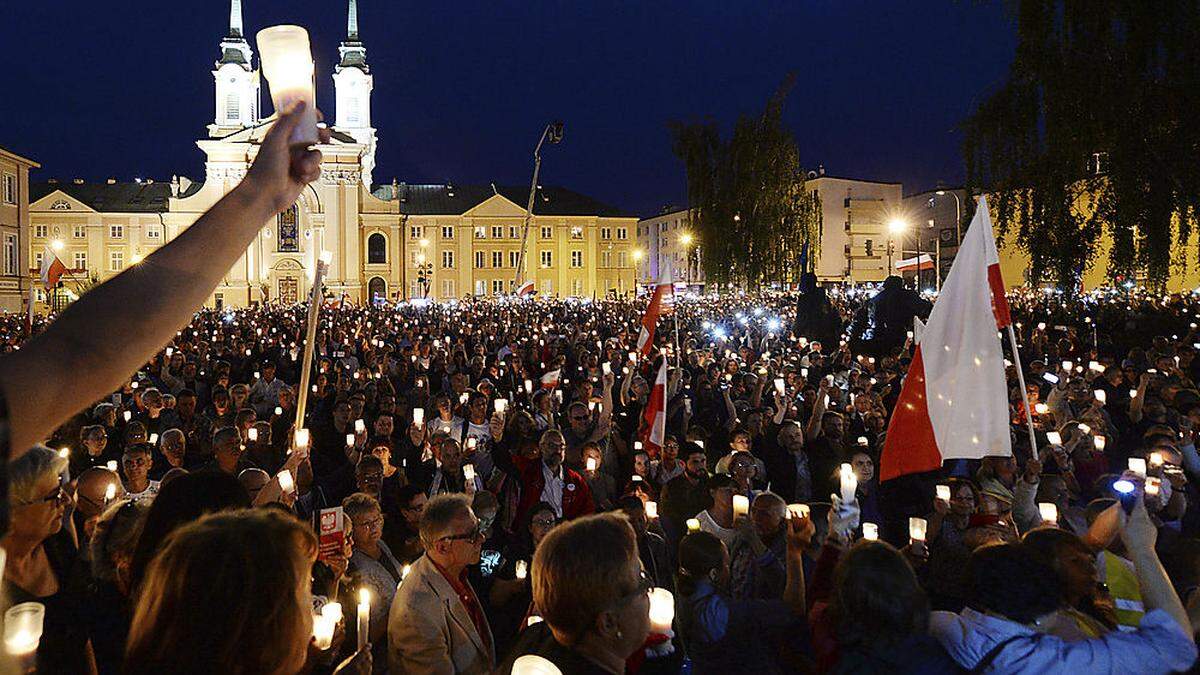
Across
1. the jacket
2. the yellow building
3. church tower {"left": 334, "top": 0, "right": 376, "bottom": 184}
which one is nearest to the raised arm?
the jacket

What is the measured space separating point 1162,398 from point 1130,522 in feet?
26.3

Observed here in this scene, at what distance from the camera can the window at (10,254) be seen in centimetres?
4862

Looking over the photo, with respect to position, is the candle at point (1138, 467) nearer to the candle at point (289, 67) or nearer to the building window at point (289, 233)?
the candle at point (289, 67)

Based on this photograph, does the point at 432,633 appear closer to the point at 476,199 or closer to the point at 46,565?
the point at 46,565

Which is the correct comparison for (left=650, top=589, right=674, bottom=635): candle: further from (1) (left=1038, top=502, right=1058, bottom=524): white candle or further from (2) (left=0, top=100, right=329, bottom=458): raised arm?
(1) (left=1038, top=502, right=1058, bottom=524): white candle

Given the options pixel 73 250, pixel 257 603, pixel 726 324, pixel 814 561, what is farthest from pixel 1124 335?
pixel 73 250

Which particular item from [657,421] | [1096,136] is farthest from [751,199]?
[657,421]

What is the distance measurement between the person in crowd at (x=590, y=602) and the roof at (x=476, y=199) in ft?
282

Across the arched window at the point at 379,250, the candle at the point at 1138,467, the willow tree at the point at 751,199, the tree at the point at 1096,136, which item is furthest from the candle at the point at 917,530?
the arched window at the point at 379,250

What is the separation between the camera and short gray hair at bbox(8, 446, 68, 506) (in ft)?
9.70

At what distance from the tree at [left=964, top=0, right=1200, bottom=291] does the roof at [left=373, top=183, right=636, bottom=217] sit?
72766 mm

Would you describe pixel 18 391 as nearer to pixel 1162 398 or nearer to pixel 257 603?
pixel 257 603

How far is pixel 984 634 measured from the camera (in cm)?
290

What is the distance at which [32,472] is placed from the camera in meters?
3.01
